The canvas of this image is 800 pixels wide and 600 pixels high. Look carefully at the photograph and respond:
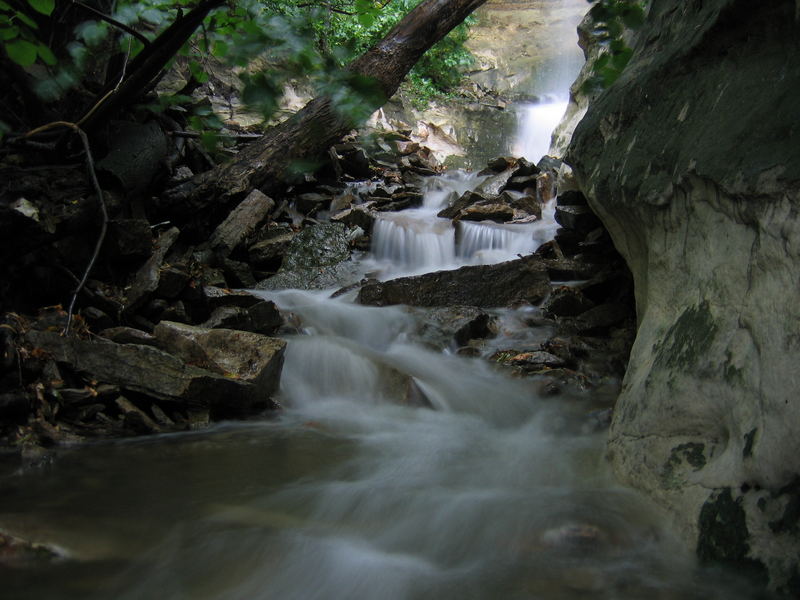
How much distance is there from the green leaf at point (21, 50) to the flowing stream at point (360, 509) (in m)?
1.70

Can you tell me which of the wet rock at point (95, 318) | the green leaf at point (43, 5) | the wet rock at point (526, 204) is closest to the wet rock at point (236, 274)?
the wet rock at point (95, 318)

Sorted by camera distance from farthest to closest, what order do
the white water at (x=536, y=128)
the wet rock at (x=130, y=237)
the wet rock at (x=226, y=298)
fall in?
the white water at (x=536, y=128) < the wet rock at (x=226, y=298) < the wet rock at (x=130, y=237)

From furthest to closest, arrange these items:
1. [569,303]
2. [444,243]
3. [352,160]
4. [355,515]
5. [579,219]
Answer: [352,160]
[444,243]
[579,219]
[569,303]
[355,515]

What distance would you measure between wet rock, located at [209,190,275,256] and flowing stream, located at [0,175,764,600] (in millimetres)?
2665

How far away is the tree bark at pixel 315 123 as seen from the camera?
696 cm

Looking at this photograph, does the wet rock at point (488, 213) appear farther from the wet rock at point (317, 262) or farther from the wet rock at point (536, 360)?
the wet rock at point (536, 360)

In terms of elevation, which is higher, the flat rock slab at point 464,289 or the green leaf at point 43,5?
the green leaf at point 43,5

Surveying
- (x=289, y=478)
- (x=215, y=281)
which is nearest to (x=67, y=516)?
(x=289, y=478)

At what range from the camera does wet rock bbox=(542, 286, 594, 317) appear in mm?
5500

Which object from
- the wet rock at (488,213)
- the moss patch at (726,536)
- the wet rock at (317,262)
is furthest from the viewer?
the wet rock at (488,213)

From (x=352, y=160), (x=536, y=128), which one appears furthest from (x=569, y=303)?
(x=536, y=128)

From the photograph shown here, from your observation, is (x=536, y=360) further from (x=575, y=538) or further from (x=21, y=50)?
(x=21, y=50)

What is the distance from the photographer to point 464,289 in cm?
596

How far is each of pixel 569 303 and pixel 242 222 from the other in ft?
12.5
